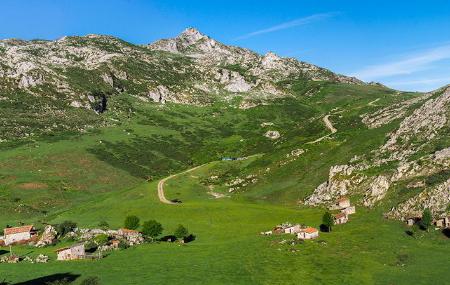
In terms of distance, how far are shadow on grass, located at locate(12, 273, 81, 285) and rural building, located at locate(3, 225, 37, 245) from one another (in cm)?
3952

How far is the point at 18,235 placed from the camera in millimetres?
119000

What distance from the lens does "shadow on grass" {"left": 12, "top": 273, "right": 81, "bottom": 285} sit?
79062mm

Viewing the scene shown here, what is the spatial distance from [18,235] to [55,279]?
44.4 m

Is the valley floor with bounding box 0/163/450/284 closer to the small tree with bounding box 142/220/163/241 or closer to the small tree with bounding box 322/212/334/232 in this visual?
the small tree with bounding box 322/212/334/232

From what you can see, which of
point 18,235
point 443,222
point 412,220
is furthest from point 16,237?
point 443,222

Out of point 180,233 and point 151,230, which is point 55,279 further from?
point 180,233

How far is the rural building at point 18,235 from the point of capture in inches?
4641

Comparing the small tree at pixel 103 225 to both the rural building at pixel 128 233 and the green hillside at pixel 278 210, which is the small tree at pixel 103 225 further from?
the rural building at pixel 128 233

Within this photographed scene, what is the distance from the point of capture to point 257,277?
8244 cm

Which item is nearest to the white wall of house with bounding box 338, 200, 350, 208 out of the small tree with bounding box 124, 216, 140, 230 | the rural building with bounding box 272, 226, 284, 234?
the rural building with bounding box 272, 226, 284, 234

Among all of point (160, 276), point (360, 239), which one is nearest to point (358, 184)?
point (360, 239)

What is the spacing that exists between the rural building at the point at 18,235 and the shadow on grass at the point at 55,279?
1556 inches

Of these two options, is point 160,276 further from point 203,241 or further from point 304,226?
point 304,226

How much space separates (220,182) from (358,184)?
62.2 m
